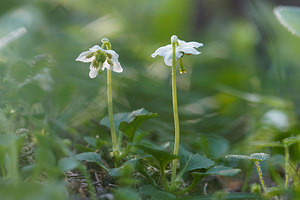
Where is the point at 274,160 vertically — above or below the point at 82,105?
below

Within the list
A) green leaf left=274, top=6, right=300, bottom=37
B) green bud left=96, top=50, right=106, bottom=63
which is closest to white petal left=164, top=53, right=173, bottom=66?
green bud left=96, top=50, right=106, bottom=63

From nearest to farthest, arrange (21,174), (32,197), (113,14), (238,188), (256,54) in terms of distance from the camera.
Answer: (32,197) < (21,174) < (238,188) < (113,14) < (256,54)

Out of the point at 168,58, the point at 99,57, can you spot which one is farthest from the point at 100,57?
the point at 168,58

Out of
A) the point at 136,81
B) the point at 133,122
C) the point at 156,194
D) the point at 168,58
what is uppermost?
the point at 136,81

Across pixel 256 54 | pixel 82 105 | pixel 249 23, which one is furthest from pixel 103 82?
pixel 249 23

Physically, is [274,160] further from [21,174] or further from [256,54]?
[256,54]

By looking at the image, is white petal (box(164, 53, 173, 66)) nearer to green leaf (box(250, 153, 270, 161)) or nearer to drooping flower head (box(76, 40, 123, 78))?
drooping flower head (box(76, 40, 123, 78))

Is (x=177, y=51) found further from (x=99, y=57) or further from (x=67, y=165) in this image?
(x=67, y=165)
